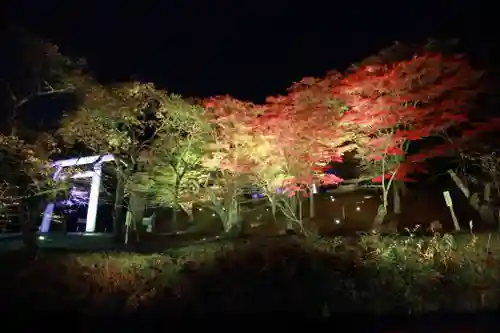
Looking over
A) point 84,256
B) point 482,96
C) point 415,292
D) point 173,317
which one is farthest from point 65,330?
point 482,96

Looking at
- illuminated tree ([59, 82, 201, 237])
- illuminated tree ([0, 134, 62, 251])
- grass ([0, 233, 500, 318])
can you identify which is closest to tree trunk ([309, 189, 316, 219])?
illuminated tree ([59, 82, 201, 237])

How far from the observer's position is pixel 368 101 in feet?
56.3

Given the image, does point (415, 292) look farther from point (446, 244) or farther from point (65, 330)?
point (65, 330)

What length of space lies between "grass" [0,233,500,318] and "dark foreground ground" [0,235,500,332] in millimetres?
20

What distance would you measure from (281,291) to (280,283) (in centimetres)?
17

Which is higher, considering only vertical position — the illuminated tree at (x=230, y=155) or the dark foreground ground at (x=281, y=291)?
the illuminated tree at (x=230, y=155)

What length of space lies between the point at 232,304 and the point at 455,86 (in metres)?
11.7

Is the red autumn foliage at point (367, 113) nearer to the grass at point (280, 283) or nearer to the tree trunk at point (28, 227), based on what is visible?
the grass at point (280, 283)

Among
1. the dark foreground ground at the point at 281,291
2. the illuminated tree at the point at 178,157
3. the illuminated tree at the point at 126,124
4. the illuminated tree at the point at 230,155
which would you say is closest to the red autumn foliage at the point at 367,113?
the illuminated tree at the point at 230,155

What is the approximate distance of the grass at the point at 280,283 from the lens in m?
9.80

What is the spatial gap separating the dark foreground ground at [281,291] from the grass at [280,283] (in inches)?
0.8

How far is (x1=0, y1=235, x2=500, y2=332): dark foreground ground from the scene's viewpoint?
30.9 ft

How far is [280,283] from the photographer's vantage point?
10031 mm

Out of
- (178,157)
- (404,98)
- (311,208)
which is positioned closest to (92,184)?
(178,157)
